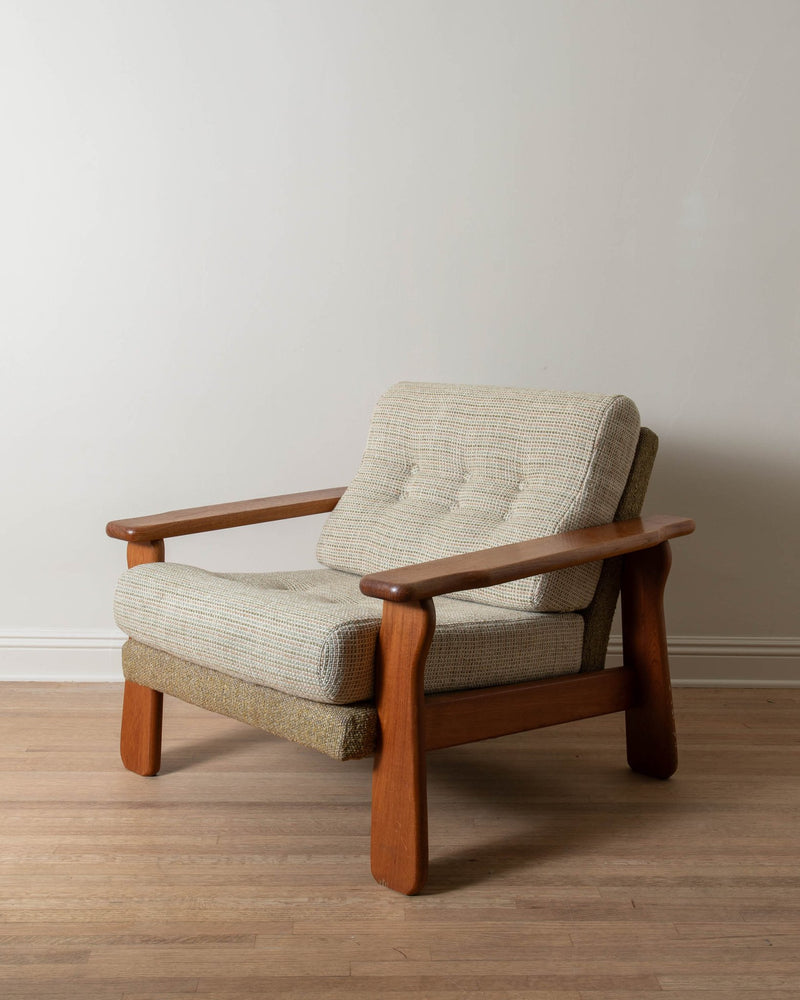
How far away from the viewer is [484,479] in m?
2.34

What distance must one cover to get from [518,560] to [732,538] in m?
1.37

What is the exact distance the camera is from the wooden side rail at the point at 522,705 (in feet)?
6.10

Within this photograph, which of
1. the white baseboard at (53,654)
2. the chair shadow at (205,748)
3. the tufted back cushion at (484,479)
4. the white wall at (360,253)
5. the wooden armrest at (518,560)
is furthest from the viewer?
the white baseboard at (53,654)

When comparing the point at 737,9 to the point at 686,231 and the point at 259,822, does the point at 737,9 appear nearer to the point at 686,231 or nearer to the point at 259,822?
the point at 686,231

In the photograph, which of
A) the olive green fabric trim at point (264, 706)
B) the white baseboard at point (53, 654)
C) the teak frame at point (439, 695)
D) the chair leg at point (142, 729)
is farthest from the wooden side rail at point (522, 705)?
the white baseboard at point (53, 654)

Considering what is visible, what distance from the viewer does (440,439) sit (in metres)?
2.45

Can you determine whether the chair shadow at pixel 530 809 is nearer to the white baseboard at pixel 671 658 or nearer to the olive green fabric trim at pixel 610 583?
the olive green fabric trim at pixel 610 583

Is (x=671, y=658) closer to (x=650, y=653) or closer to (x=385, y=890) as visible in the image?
(x=650, y=653)

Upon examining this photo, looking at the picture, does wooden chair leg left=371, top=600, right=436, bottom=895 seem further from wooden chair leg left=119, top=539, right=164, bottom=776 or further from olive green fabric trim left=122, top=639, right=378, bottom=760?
wooden chair leg left=119, top=539, right=164, bottom=776

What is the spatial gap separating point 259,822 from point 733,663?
157cm

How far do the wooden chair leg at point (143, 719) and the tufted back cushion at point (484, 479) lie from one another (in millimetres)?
433

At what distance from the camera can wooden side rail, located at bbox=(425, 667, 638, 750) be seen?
6.10ft

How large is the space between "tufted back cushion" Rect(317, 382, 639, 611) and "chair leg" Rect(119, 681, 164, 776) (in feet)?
1.71

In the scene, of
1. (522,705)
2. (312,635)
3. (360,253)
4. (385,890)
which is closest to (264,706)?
(312,635)
